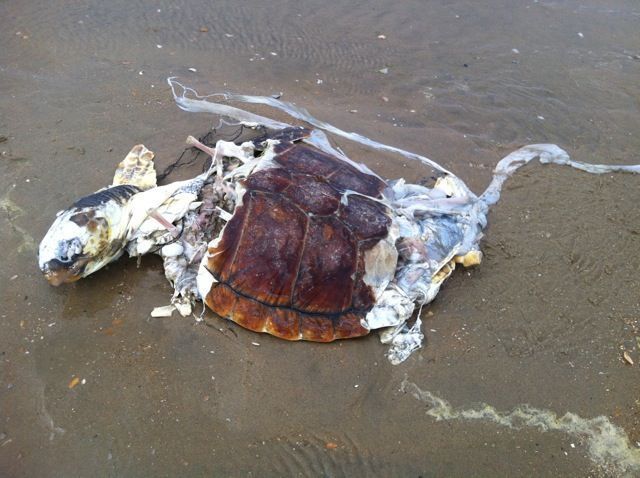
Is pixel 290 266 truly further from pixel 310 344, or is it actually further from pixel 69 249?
pixel 69 249

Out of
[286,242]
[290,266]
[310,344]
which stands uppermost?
[286,242]

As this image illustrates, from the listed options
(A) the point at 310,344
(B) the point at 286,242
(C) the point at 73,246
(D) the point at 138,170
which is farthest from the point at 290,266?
(D) the point at 138,170

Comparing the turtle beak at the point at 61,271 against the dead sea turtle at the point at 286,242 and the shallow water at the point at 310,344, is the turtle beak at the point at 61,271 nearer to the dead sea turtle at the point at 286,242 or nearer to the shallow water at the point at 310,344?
the dead sea turtle at the point at 286,242

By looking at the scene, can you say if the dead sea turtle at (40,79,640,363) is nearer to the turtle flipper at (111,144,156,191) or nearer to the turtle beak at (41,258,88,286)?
the turtle beak at (41,258,88,286)

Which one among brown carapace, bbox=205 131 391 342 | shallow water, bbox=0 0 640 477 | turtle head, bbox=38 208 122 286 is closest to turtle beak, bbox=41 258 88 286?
turtle head, bbox=38 208 122 286

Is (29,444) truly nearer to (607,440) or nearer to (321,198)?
(321,198)

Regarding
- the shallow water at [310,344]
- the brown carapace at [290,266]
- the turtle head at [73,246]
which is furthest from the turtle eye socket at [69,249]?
the brown carapace at [290,266]

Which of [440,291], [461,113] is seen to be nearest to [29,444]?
[440,291]
